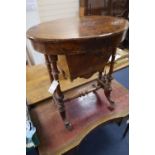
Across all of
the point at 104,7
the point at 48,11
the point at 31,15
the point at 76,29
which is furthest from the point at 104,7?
the point at 76,29

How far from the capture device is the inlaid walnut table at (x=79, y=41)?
96 centimetres

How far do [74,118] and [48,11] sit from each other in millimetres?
1763

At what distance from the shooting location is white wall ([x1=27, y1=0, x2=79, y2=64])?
7.30 ft

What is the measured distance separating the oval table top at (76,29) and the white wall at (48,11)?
113 cm

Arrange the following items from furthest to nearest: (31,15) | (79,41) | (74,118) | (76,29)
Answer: (31,15), (74,118), (76,29), (79,41)

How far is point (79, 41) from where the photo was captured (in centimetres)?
95

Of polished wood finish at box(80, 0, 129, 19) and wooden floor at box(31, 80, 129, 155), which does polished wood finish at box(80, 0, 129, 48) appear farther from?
wooden floor at box(31, 80, 129, 155)

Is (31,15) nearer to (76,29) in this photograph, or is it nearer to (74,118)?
(76,29)

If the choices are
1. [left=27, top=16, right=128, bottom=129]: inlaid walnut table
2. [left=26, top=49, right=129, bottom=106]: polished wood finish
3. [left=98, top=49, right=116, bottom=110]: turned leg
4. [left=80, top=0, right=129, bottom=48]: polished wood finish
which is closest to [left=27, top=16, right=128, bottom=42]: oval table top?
[left=27, top=16, right=128, bottom=129]: inlaid walnut table

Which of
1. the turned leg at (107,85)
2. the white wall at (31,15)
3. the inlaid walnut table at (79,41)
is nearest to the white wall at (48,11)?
the white wall at (31,15)

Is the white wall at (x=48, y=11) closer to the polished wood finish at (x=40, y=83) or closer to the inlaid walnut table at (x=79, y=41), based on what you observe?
the polished wood finish at (x=40, y=83)

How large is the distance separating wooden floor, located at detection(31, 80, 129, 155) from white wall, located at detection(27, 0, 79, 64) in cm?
120

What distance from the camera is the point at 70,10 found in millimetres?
2654
